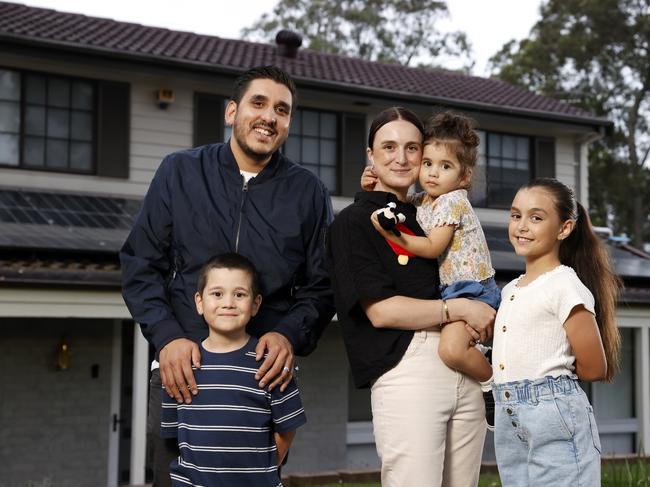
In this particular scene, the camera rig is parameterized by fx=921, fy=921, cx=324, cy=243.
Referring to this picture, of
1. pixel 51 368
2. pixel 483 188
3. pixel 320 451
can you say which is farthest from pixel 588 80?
pixel 483 188

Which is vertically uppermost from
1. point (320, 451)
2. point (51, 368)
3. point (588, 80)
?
point (588, 80)

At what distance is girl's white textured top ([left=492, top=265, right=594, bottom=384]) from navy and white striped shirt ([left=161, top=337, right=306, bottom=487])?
0.87 meters

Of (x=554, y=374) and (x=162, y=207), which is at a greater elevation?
(x=162, y=207)

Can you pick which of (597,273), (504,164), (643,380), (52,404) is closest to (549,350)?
(597,273)

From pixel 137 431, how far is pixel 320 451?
375 cm

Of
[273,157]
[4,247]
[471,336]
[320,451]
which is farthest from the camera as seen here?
[320,451]

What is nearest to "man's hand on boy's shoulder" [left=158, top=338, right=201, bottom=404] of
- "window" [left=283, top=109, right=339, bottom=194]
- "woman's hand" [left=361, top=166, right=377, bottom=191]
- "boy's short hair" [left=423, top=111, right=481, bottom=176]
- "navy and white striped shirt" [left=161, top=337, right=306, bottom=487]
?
"navy and white striped shirt" [left=161, top=337, right=306, bottom=487]

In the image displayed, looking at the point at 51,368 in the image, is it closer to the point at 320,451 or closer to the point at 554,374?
the point at 320,451

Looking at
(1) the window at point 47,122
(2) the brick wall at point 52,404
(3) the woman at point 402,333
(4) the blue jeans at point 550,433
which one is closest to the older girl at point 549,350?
(4) the blue jeans at point 550,433

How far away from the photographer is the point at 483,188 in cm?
398

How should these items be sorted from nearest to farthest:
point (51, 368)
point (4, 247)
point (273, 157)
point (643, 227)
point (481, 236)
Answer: point (481, 236) → point (273, 157) → point (4, 247) → point (51, 368) → point (643, 227)

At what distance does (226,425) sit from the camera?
3.31m

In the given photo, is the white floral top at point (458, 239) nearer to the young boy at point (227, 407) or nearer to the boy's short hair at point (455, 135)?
the boy's short hair at point (455, 135)

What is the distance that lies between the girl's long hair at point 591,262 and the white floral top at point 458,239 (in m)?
0.30
